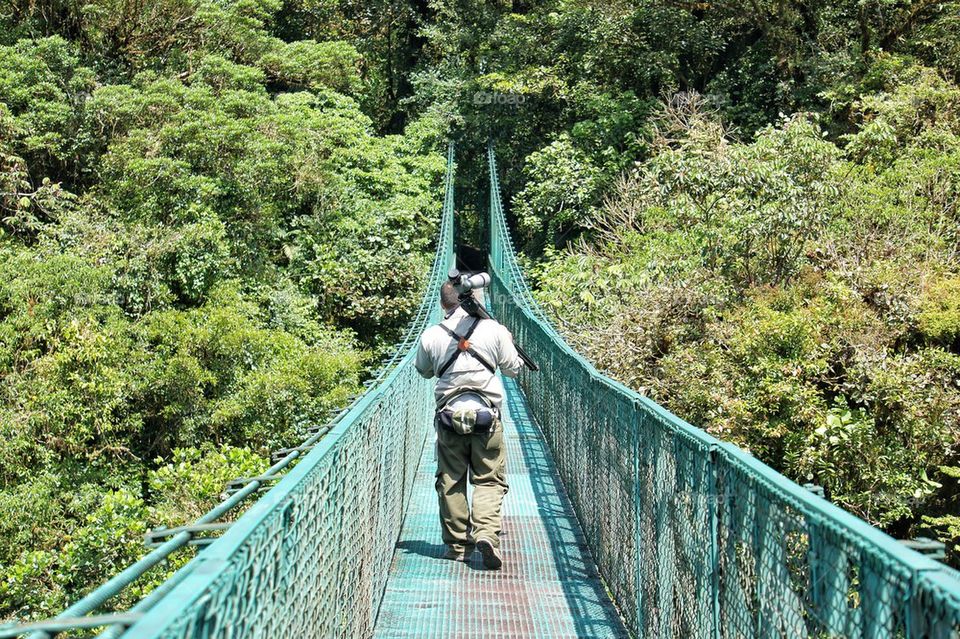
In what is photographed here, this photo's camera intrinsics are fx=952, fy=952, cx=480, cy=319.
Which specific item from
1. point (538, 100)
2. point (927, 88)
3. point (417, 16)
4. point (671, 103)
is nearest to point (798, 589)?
point (927, 88)

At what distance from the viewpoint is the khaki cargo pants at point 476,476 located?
12.9 ft

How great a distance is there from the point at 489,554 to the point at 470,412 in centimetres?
64

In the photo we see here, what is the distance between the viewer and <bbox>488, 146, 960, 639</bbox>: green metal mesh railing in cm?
133

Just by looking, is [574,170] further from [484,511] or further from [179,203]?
[484,511]

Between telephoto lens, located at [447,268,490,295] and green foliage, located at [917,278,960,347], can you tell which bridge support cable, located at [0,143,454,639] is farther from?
green foliage, located at [917,278,960,347]

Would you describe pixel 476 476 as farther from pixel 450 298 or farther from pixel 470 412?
pixel 450 298

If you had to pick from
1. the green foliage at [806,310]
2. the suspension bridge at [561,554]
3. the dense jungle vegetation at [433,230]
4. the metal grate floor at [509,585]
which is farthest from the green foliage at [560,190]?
the metal grate floor at [509,585]

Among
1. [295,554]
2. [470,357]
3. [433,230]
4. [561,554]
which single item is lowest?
[561,554]

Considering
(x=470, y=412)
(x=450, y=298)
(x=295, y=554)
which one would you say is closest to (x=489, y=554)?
(x=470, y=412)

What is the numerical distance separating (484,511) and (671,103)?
1484cm

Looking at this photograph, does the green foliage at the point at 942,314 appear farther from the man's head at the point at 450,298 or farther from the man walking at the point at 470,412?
the man's head at the point at 450,298

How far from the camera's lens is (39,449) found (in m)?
10.6

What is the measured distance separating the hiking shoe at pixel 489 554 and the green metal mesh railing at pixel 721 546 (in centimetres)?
44

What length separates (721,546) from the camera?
7.67ft
